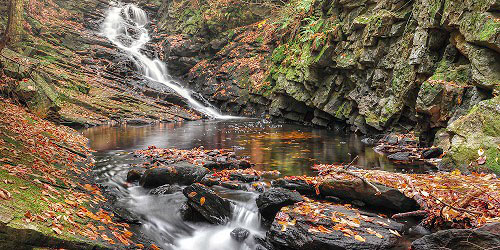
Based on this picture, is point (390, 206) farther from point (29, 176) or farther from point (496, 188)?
point (29, 176)

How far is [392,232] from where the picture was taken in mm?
4184

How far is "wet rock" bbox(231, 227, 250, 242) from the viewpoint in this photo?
A: 4836 millimetres

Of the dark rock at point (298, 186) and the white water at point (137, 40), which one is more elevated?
the white water at point (137, 40)

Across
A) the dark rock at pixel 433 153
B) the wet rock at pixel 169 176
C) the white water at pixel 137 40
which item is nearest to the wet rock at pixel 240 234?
the wet rock at pixel 169 176

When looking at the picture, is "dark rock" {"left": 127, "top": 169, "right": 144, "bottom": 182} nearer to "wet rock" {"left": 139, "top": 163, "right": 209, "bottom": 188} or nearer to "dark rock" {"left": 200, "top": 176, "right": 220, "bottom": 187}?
"wet rock" {"left": 139, "top": 163, "right": 209, "bottom": 188}

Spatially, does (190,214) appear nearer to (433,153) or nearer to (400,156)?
(400,156)

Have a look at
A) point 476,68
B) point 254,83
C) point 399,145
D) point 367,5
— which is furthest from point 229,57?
point 476,68

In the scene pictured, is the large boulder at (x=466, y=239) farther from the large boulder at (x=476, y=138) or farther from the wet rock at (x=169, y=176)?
the wet rock at (x=169, y=176)

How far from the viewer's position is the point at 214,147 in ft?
37.2

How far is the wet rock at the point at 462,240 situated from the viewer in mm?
3021

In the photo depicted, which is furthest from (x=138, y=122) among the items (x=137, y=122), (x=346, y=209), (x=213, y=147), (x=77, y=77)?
(x=346, y=209)

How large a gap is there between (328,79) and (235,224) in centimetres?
1269

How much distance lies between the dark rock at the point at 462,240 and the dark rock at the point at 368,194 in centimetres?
130

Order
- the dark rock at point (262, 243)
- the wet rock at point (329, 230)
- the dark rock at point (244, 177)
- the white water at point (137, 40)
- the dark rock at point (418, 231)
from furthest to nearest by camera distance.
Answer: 1. the white water at point (137, 40)
2. the dark rock at point (244, 177)
3. the dark rock at point (262, 243)
4. the dark rock at point (418, 231)
5. the wet rock at point (329, 230)
